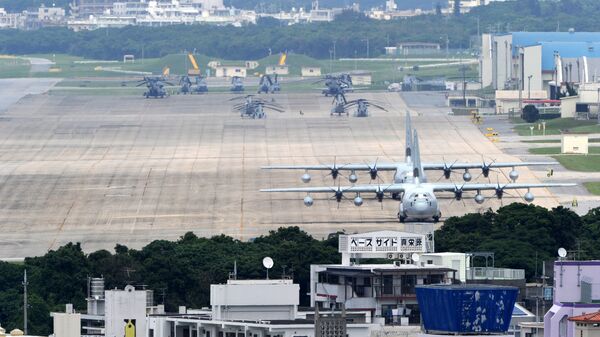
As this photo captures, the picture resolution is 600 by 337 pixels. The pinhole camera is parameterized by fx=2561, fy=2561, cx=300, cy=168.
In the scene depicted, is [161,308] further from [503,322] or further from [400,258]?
[503,322]

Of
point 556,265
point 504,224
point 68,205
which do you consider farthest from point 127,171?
point 556,265

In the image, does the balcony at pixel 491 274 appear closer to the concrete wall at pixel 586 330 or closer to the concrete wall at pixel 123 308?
the concrete wall at pixel 123 308

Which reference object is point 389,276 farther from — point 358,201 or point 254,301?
point 358,201

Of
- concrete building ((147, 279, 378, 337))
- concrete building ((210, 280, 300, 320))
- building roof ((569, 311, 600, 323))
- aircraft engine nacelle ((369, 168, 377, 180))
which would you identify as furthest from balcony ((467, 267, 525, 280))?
aircraft engine nacelle ((369, 168, 377, 180))

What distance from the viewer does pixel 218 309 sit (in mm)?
73750

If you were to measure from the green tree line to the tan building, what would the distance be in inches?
1556

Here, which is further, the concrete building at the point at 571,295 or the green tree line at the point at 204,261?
the green tree line at the point at 204,261

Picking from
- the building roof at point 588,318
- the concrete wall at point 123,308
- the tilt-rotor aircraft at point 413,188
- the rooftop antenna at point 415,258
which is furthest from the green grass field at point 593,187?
the building roof at point 588,318

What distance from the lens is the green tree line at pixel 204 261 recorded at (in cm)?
10250

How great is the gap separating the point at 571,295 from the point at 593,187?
407 feet

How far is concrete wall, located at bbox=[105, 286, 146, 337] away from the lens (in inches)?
2756

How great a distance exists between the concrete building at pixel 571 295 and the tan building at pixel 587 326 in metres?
1.37

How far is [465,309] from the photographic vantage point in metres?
51.2

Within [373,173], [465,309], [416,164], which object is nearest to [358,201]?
[416,164]
